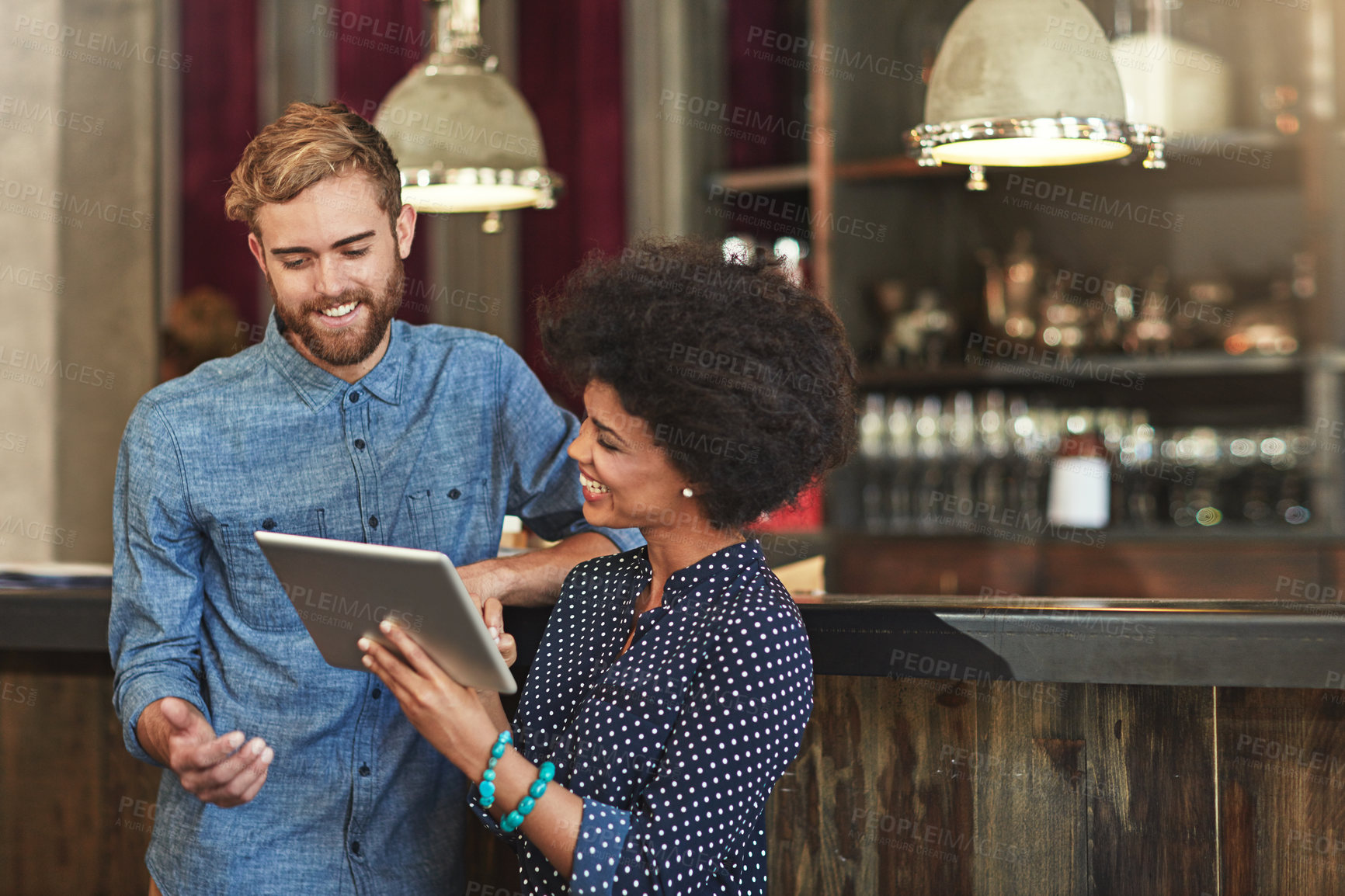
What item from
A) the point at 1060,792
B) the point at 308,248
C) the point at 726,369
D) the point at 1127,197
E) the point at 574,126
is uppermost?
the point at 574,126

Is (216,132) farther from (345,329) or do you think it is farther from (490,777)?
(490,777)

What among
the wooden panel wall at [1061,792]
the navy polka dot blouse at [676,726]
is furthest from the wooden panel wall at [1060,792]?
the navy polka dot blouse at [676,726]

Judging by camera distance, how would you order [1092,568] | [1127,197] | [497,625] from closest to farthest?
1. [497,625]
2. [1092,568]
3. [1127,197]

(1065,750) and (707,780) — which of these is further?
(1065,750)

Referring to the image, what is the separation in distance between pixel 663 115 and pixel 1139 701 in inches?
131

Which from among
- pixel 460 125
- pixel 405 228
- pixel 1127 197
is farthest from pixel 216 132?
pixel 405 228

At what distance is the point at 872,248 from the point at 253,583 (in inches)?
117

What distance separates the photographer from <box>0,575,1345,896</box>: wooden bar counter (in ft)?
4.67

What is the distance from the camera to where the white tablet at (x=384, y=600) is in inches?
43.6

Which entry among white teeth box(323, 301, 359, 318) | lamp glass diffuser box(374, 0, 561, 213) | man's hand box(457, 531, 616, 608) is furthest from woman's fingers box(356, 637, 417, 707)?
lamp glass diffuser box(374, 0, 561, 213)

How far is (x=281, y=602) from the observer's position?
1528 mm

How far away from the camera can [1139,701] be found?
1.51 meters

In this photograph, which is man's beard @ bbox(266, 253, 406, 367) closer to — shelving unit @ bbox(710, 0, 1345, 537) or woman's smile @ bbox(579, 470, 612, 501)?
woman's smile @ bbox(579, 470, 612, 501)

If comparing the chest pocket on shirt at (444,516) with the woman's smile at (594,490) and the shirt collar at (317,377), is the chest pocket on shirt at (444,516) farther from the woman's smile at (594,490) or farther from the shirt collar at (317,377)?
the woman's smile at (594,490)
